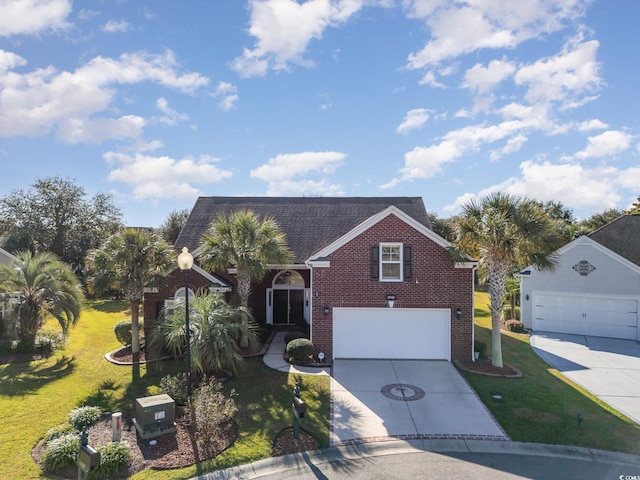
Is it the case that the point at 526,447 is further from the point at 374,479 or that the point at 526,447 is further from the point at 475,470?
the point at 374,479

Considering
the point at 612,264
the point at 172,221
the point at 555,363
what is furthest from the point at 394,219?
the point at 172,221

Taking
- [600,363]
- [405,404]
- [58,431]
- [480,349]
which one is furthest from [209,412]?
[600,363]

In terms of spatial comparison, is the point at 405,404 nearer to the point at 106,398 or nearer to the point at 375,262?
the point at 375,262

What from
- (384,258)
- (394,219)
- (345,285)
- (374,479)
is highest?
(394,219)

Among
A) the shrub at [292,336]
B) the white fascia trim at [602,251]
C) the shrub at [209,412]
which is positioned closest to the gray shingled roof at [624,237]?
the white fascia trim at [602,251]

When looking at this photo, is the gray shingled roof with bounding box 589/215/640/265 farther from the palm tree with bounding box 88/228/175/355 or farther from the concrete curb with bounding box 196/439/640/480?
the palm tree with bounding box 88/228/175/355

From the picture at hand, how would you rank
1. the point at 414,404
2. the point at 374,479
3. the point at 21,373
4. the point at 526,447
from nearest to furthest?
the point at 374,479, the point at 526,447, the point at 414,404, the point at 21,373
